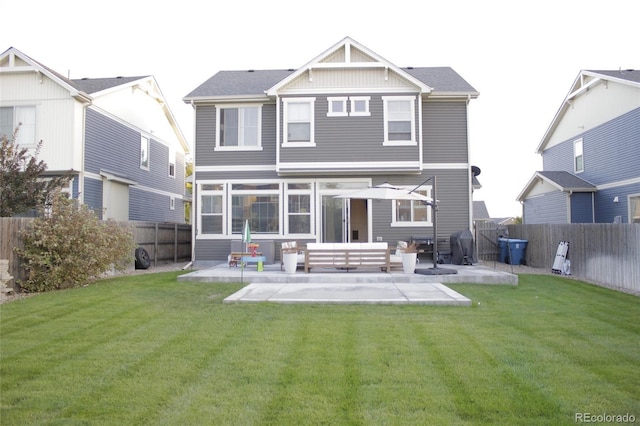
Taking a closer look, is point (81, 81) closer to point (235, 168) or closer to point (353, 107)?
point (235, 168)

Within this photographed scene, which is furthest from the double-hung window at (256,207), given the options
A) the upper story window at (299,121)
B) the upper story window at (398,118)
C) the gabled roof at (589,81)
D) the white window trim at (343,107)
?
the gabled roof at (589,81)

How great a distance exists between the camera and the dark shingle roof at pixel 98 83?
1777 cm

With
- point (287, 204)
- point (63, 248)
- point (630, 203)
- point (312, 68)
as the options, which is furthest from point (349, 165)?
point (630, 203)

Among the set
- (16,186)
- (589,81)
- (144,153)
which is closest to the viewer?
(16,186)

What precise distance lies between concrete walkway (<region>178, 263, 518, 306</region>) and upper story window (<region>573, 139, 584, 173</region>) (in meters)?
13.1

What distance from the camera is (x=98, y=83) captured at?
1897 centimetres

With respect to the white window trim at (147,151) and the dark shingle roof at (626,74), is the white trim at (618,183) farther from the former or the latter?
the white window trim at (147,151)

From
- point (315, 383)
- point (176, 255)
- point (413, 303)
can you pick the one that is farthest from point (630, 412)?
point (176, 255)

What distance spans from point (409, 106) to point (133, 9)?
29.7 ft

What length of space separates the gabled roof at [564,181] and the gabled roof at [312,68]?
7.31 meters

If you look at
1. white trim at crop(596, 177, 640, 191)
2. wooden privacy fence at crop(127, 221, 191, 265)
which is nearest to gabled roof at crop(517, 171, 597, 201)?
white trim at crop(596, 177, 640, 191)

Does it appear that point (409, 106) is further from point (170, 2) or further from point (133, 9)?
point (133, 9)

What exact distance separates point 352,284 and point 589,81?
1647cm

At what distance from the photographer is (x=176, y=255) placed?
61.7 feet
